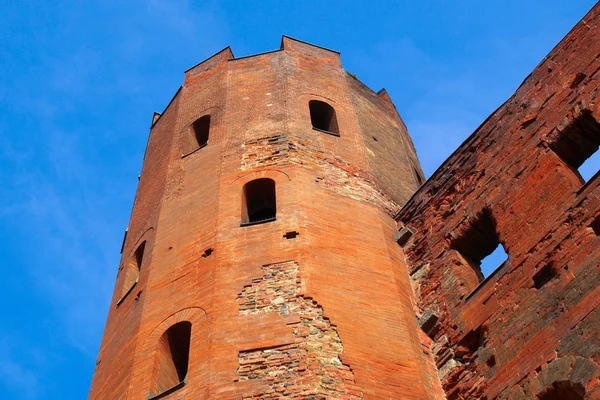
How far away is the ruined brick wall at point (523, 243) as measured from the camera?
9.27 meters

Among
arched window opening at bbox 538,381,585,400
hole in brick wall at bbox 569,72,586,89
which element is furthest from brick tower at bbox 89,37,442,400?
hole in brick wall at bbox 569,72,586,89

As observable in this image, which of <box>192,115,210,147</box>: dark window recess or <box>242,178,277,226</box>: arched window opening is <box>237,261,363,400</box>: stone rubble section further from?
<box>192,115,210,147</box>: dark window recess

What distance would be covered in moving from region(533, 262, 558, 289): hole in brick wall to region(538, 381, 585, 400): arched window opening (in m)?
1.46

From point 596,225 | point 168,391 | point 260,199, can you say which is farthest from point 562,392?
point 260,199

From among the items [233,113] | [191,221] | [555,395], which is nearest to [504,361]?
[555,395]

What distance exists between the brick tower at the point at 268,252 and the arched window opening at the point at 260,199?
0.02 metres

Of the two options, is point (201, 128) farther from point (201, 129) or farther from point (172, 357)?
point (172, 357)

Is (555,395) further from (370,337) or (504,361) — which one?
(370,337)

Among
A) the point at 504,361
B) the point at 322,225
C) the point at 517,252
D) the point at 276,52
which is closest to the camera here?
the point at 504,361

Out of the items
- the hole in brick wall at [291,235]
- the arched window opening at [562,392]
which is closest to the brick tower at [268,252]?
the hole in brick wall at [291,235]

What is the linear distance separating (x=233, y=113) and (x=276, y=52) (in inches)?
99.8

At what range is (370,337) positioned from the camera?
429 inches

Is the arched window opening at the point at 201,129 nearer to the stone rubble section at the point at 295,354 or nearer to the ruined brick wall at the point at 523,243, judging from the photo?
the ruined brick wall at the point at 523,243

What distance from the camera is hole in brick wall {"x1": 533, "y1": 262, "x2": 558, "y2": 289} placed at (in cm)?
996
